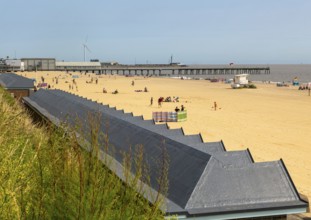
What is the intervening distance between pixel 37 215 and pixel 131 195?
980 millimetres

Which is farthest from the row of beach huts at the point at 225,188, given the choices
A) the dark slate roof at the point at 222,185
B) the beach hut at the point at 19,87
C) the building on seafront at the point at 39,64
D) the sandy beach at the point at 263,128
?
the building on seafront at the point at 39,64

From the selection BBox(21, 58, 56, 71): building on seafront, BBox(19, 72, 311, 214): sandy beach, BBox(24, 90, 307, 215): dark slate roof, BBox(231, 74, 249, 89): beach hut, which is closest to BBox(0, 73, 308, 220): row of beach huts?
BBox(24, 90, 307, 215): dark slate roof

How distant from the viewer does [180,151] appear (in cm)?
781

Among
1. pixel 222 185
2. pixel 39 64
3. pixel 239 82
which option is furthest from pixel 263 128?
pixel 39 64

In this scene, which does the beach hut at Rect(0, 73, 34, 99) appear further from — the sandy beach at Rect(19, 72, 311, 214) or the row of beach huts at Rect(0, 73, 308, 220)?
the row of beach huts at Rect(0, 73, 308, 220)

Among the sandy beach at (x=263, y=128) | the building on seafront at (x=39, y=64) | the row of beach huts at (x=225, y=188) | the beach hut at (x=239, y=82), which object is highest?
the building on seafront at (x=39, y=64)

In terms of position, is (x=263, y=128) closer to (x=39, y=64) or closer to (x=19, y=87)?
(x=19, y=87)

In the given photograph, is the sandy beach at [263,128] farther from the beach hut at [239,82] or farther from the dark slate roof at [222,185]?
the beach hut at [239,82]

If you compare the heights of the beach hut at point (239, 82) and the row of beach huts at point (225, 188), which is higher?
the row of beach huts at point (225, 188)

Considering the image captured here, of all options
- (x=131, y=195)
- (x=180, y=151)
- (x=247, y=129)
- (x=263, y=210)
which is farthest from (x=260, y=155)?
(x=131, y=195)

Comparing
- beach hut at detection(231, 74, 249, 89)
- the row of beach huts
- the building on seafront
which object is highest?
the building on seafront

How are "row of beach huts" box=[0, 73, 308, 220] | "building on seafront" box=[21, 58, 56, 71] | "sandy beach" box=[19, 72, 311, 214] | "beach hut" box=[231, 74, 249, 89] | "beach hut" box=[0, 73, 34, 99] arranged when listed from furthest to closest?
"building on seafront" box=[21, 58, 56, 71] < "beach hut" box=[231, 74, 249, 89] < "beach hut" box=[0, 73, 34, 99] < "sandy beach" box=[19, 72, 311, 214] < "row of beach huts" box=[0, 73, 308, 220]

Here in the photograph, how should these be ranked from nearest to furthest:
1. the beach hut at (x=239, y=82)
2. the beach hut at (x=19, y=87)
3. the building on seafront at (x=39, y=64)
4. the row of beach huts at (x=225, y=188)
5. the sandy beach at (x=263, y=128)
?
the row of beach huts at (x=225, y=188) → the sandy beach at (x=263, y=128) → the beach hut at (x=19, y=87) → the beach hut at (x=239, y=82) → the building on seafront at (x=39, y=64)

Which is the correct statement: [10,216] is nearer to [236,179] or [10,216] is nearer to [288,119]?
[236,179]
